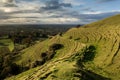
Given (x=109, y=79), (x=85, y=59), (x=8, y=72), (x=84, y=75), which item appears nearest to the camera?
(x=84, y=75)

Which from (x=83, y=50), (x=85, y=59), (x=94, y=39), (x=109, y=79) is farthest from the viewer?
(x=94, y=39)

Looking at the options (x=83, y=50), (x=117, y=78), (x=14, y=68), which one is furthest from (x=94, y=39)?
(x=117, y=78)

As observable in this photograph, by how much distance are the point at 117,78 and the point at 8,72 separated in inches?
1510

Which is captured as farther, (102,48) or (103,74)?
(102,48)

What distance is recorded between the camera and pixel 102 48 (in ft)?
172

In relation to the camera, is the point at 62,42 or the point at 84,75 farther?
the point at 62,42

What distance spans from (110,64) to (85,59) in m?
5.34

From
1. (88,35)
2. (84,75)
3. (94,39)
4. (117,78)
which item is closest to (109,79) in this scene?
(117,78)

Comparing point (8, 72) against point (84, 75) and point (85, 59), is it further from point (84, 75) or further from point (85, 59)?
point (84, 75)

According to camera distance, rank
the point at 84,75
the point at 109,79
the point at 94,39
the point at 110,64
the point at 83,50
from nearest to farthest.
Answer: the point at 84,75 < the point at 109,79 < the point at 110,64 < the point at 83,50 < the point at 94,39

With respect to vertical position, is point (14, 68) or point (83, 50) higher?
point (83, 50)

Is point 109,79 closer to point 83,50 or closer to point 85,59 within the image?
point 85,59

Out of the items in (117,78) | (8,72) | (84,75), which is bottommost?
(8,72)

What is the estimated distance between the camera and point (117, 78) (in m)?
36.3
